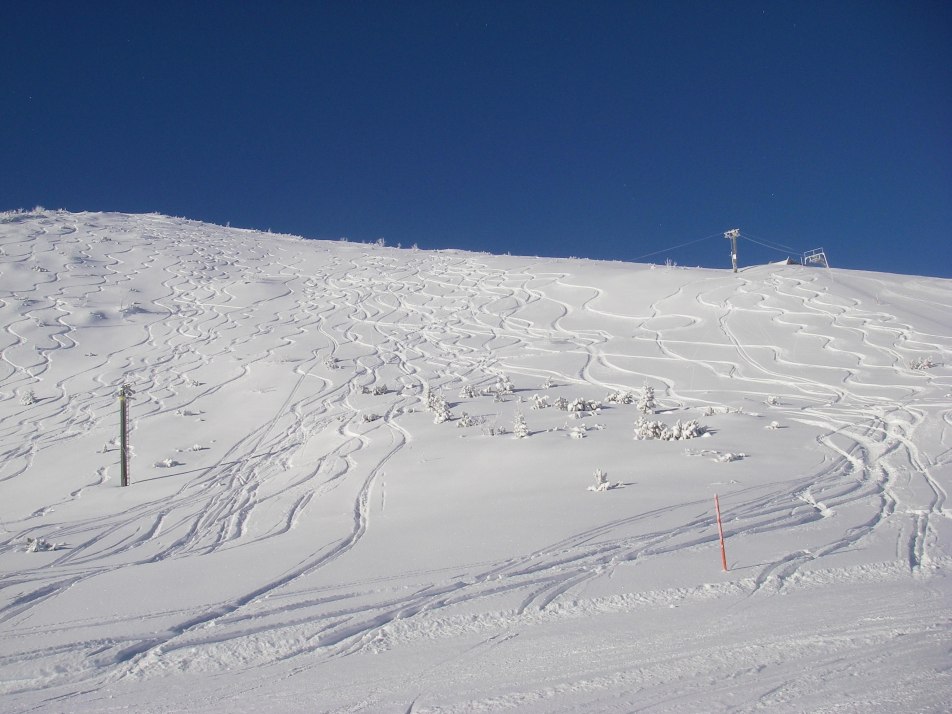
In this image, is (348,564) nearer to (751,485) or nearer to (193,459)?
(751,485)

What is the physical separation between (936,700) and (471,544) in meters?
4.18

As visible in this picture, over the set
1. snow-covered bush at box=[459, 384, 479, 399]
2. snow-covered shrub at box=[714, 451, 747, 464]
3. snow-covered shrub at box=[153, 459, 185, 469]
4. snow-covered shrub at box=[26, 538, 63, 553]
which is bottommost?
snow-covered shrub at box=[26, 538, 63, 553]

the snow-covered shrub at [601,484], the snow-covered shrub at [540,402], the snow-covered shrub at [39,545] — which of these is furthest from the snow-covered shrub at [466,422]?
the snow-covered shrub at [39,545]

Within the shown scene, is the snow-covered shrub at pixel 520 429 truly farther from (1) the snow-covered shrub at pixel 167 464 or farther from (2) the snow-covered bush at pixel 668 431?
(1) the snow-covered shrub at pixel 167 464

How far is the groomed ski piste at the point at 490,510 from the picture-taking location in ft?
14.4

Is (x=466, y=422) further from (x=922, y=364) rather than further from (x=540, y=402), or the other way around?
(x=922, y=364)

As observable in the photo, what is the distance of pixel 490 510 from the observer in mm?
8148

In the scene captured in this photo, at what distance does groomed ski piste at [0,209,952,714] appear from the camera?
173 inches

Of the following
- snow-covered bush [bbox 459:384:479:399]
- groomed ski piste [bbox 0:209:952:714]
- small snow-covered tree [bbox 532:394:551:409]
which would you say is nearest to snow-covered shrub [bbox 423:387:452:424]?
groomed ski piste [bbox 0:209:952:714]

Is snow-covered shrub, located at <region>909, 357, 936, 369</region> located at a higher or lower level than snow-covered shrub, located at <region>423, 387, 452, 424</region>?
higher

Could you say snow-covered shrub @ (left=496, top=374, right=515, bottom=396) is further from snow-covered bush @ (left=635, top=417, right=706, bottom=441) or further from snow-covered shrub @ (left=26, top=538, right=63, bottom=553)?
snow-covered shrub @ (left=26, top=538, right=63, bottom=553)

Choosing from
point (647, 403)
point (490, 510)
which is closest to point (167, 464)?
point (490, 510)

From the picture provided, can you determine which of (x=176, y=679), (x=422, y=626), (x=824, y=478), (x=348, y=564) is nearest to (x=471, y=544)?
(x=348, y=564)

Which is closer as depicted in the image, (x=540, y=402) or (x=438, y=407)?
(x=438, y=407)
